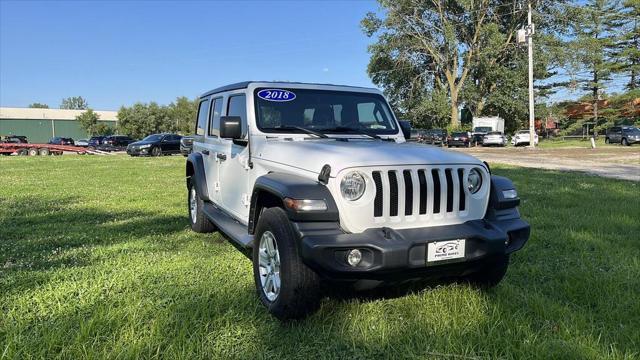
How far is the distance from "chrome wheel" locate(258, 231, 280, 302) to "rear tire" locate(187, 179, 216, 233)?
249 cm

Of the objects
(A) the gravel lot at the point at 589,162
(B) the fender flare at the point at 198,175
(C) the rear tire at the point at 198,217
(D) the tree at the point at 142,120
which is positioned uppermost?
(D) the tree at the point at 142,120

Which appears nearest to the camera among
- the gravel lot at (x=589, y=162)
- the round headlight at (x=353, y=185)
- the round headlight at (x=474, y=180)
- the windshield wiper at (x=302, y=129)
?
the round headlight at (x=353, y=185)

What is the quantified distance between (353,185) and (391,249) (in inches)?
20.8

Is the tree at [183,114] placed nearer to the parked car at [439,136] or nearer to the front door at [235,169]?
the parked car at [439,136]

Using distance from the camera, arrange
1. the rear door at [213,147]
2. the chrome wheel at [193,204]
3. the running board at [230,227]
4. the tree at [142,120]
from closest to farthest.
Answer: the running board at [230,227] → the rear door at [213,147] → the chrome wheel at [193,204] → the tree at [142,120]

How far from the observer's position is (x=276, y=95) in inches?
194

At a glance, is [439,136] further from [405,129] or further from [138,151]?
[405,129]

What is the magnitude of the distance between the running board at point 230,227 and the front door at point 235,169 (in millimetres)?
→ 94

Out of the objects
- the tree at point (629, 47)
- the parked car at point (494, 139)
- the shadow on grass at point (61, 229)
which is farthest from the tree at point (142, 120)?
the shadow on grass at point (61, 229)

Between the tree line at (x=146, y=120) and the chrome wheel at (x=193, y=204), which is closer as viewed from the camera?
the chrome wheel at (x=193, y=204)

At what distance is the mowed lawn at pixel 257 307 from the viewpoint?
10.4ft

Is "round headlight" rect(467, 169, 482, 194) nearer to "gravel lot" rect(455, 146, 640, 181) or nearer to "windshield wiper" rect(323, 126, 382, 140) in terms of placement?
"windshield wiper" rect(323, 126, 382, 140)

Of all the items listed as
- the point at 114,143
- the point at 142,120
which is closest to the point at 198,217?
the point at 114,143

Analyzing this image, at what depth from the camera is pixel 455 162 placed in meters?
3.69
